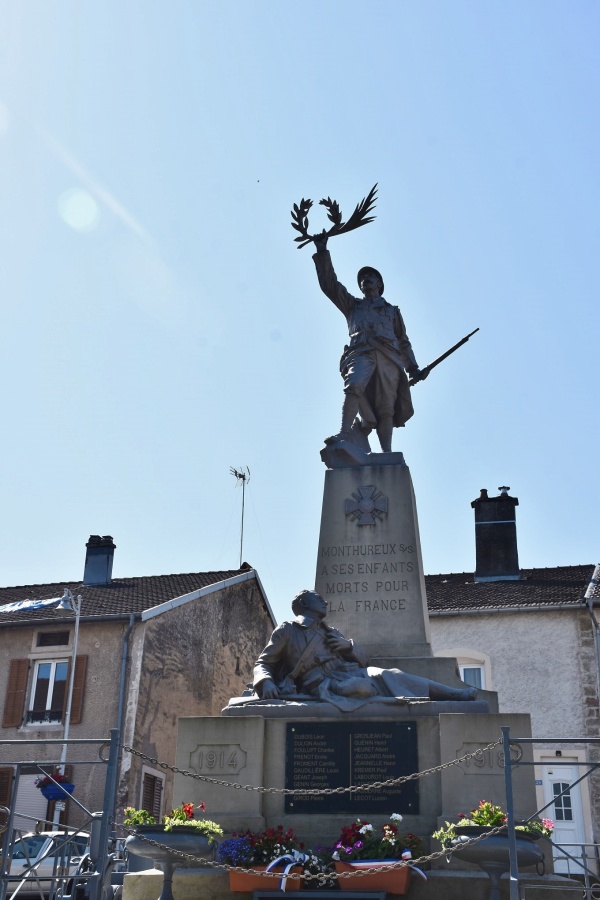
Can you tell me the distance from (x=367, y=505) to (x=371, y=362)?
171 centimetres

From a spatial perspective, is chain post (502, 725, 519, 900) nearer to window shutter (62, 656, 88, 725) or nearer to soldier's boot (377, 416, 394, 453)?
soldier's boot (377, 416, 394, 453)

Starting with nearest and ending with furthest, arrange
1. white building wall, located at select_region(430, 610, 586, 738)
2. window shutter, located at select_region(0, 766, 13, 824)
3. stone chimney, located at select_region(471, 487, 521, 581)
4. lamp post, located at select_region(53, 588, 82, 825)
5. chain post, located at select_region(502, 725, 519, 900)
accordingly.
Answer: chain post, located at select_region(502, 725, 519, 900), lamp post, located at select_region(53, 588, 82, 825), window shutter, located at select_region(0, 766, 13, 824), white building wall, located at select_region(430, 610, 586, 738), stone chimney, located at select_region(471, 487, 521, 581)

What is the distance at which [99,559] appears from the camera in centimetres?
2778

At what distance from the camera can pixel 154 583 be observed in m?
27.3

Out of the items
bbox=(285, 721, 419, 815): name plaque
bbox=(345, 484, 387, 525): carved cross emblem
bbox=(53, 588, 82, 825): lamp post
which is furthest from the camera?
bbox=(53, 588, 82, 825): lamp post

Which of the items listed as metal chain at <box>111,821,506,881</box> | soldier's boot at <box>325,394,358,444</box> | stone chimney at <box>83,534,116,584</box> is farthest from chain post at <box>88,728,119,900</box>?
stone chimney at <box>83,534,116,584</box>

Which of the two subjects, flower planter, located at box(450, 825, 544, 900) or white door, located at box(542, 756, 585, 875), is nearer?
flower planter, located at box(450, 825, 544, 900)

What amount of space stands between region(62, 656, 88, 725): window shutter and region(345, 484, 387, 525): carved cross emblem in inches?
532

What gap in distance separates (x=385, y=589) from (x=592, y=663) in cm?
1373

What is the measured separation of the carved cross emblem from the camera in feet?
36.0

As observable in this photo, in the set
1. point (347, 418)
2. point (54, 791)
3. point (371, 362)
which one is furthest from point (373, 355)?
point (54, 791)

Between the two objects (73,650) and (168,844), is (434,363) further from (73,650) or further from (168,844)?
(73,650)

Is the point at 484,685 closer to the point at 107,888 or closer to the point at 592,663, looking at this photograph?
the point at 592,663

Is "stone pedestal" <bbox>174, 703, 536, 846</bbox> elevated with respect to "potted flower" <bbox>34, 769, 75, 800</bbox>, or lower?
lower
